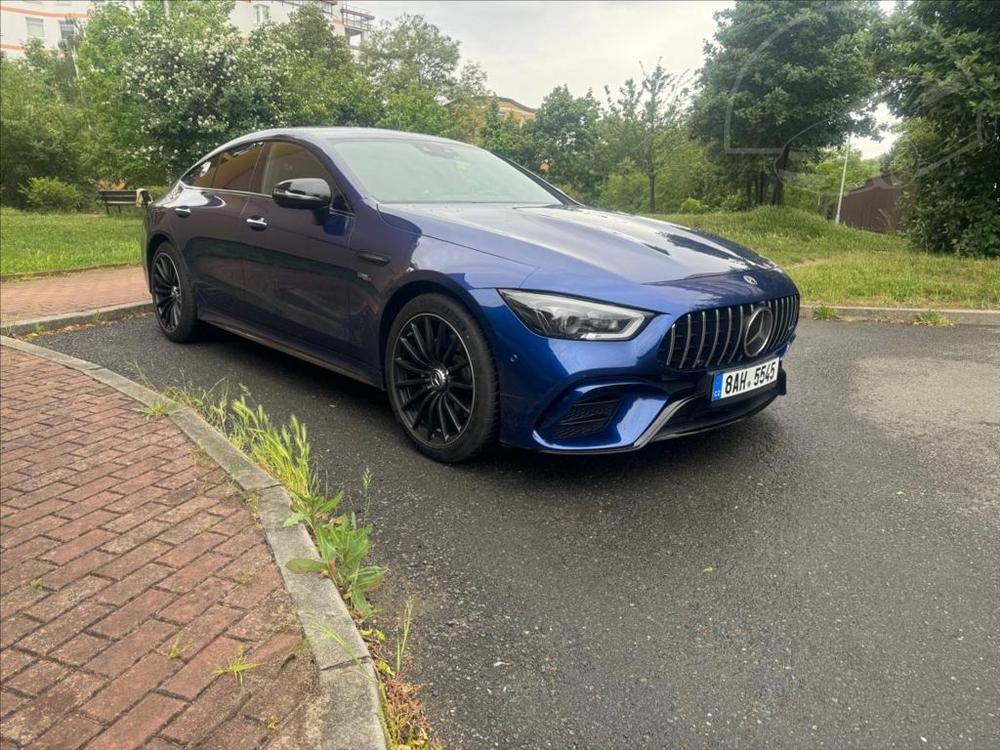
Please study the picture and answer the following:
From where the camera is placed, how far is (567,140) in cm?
4353

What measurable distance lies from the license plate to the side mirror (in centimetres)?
217

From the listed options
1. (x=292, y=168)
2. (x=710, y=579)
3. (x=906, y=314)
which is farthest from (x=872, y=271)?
(x=710, y=579)

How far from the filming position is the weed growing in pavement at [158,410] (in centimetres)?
383

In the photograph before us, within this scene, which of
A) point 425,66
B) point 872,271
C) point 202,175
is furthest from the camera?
point 425,66

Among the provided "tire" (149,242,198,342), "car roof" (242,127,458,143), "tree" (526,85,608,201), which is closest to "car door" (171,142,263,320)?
"tire" (149,242,198,342)

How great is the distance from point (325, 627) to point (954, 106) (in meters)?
12.1

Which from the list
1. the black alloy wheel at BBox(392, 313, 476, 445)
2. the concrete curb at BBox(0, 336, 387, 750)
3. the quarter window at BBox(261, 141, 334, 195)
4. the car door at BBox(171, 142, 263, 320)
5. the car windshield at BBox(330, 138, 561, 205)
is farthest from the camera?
the car door at BBox(171, 142, 263, 320)

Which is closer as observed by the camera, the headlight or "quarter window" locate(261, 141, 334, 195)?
the headlight

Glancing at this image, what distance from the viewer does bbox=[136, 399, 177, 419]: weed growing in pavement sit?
3.83m

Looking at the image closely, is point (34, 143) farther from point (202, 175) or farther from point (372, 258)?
point (372, 258)

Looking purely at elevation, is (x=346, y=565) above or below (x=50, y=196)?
below

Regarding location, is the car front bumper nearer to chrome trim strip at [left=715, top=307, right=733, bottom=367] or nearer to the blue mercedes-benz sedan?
the blue mercedes-benz sedan

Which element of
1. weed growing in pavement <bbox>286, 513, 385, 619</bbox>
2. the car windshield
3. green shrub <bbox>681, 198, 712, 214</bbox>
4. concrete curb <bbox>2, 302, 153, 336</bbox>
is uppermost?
green shrub <bbox>681, 198, 712, 214</bbox>

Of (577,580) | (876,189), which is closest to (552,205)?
(577,580)
